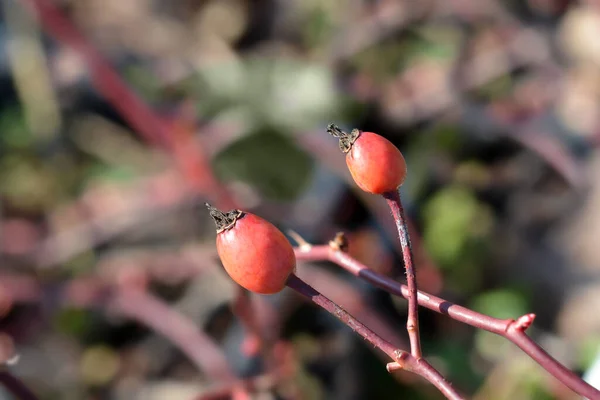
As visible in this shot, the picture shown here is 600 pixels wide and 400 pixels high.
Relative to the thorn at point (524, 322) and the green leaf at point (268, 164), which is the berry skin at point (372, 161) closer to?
the thorn at point (524, 322)

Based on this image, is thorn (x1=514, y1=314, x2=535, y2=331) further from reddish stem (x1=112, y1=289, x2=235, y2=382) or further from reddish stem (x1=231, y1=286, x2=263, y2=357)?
reddish stem (x1=112, y1=289, x2=235, y2=382)

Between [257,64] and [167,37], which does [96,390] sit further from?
[167,37]

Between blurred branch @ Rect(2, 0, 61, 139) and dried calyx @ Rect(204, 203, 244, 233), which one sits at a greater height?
blurred branch @ Rect(2, 0, 61, 139)

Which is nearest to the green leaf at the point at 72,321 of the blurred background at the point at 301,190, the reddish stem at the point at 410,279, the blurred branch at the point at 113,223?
the blurred background at the point at 301,190

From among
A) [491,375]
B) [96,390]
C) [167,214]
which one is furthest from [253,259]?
[167,214]

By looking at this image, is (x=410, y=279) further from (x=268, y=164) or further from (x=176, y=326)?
(x=268, y=164)

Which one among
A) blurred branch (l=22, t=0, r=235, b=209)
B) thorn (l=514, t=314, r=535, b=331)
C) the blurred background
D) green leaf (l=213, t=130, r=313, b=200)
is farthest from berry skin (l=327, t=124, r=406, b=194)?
green leaf (l=213, t=130, r=313, b=200)
